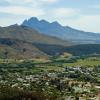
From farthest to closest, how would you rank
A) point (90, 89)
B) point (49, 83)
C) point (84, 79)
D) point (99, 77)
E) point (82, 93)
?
point (99, 77)
point (84, 79)
point (49, 83)
point (90, 89)
point (82, 93)

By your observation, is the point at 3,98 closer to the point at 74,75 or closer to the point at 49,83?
the point at 49,83

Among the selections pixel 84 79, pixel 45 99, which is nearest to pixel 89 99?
pixel 45 99

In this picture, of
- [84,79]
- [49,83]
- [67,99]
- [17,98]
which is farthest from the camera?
[84,79]

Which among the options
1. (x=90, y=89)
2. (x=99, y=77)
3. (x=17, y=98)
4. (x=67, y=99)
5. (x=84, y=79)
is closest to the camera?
(x=17, y=98)

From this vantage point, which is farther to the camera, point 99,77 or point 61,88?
point 99,77

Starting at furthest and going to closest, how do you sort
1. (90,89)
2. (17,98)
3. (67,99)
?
1. (90,89)
2. (67,99)
3. (17,98)

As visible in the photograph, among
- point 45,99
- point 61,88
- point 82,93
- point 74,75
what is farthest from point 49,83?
point 45,99

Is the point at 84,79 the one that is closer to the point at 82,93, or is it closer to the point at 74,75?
the point at 74,75

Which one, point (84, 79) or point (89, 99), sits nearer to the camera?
point (89, 99)

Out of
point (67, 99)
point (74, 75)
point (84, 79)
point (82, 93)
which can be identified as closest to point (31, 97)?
point (67, 99)
